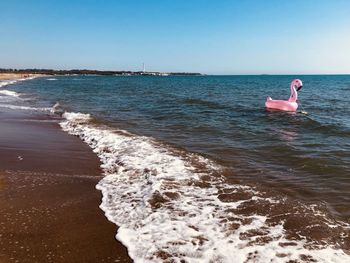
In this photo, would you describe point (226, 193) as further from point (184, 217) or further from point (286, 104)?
point (286, 104)

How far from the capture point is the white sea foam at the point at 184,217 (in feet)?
15.0

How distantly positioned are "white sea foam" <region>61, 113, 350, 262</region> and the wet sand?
0.30m

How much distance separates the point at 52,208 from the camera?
19.0ft

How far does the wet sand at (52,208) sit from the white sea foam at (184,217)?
11.8 inches

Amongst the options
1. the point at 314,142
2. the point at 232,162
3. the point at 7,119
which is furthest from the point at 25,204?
the point at 7,119

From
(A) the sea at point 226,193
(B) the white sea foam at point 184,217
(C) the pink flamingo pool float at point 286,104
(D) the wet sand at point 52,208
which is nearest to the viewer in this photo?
→ (D) the wet sand at point 52,208

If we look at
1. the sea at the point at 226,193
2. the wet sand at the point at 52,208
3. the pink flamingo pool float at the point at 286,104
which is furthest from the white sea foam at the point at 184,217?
the pink flamingo pool float at the point at 286,104

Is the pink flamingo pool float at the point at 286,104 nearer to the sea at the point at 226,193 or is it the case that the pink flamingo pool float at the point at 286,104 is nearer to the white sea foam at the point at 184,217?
the sea at the point at 226,193

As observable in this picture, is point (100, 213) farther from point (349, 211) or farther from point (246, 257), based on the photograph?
point (349, 211)

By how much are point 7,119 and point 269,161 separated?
12876 mm

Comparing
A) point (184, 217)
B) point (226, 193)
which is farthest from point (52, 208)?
point (226, 193)

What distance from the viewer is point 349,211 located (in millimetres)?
6211

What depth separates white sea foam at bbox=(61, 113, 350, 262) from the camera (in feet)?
15.0

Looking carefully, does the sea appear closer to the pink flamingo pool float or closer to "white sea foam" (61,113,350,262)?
"white sea foam" (61,113,350,262)
